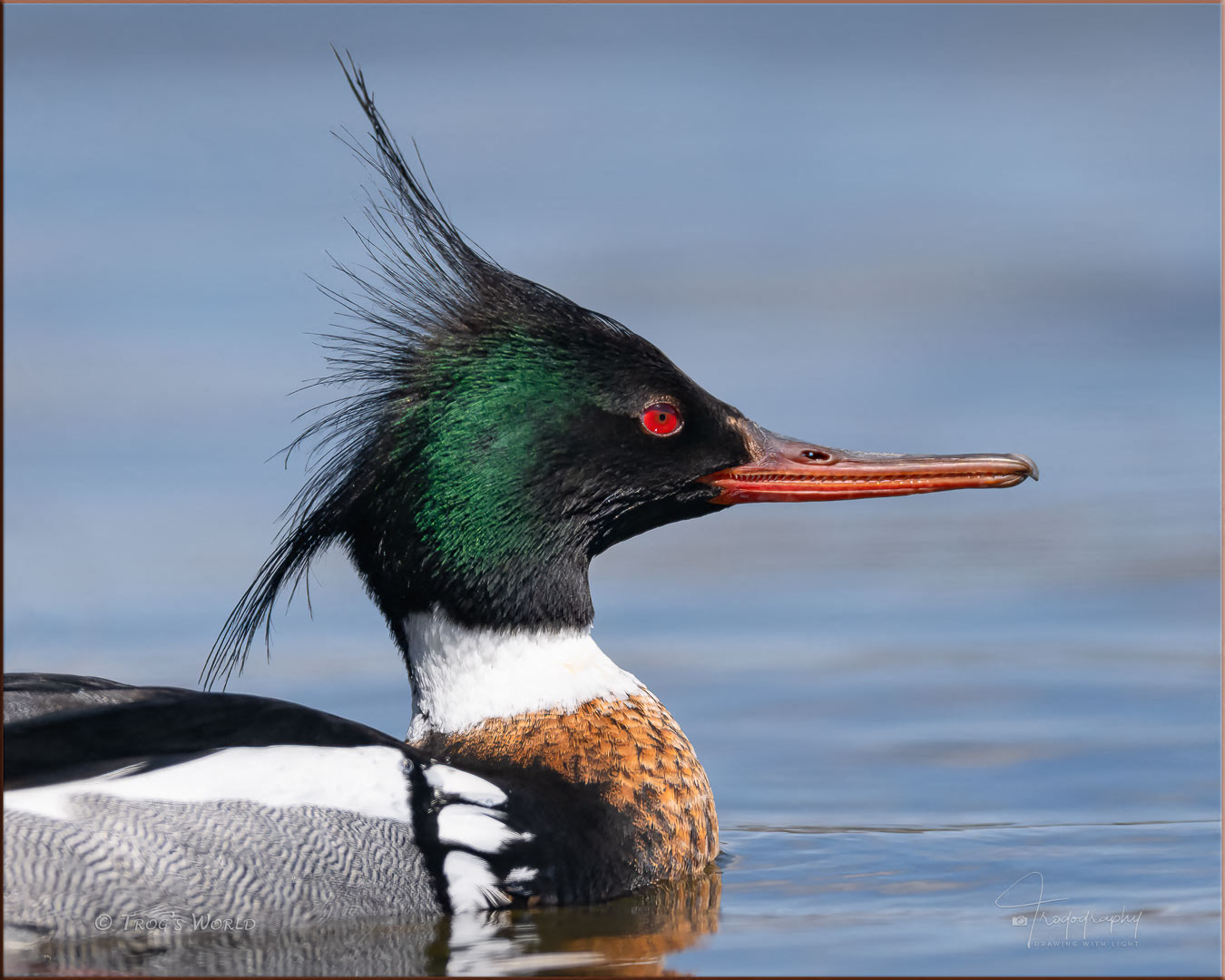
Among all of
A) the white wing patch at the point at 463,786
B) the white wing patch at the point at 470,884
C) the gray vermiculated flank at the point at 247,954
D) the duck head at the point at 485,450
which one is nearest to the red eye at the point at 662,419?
the duck head at the point at 485,450

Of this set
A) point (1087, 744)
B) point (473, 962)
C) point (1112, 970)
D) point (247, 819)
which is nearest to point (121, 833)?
point (247, 819)

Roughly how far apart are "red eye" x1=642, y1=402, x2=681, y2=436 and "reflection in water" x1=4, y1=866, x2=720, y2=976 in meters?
1.44

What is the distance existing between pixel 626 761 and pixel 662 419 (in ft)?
3.32

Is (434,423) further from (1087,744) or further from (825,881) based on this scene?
(1087,744)

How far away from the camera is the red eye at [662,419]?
21.2ft

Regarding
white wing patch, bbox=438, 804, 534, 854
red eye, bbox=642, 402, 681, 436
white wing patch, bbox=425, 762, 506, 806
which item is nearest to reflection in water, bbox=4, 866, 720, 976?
white wing patch, bbox=438, 804, 534, 854

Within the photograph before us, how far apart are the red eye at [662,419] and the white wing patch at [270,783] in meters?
1.26

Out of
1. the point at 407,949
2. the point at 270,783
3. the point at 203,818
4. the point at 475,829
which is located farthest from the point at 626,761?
the point at 203,818

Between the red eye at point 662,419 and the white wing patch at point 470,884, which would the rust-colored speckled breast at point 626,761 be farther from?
the red eye at point 662,419

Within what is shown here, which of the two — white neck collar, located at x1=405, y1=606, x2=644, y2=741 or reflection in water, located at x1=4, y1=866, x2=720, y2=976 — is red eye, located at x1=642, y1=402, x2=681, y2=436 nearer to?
white neck collar, located at x1=405, y1=606, x2=644, y2=741

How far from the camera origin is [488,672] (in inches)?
252

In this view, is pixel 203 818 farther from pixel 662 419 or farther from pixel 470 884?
pixel 662 419

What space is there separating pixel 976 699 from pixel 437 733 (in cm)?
258

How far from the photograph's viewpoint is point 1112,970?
557cm
